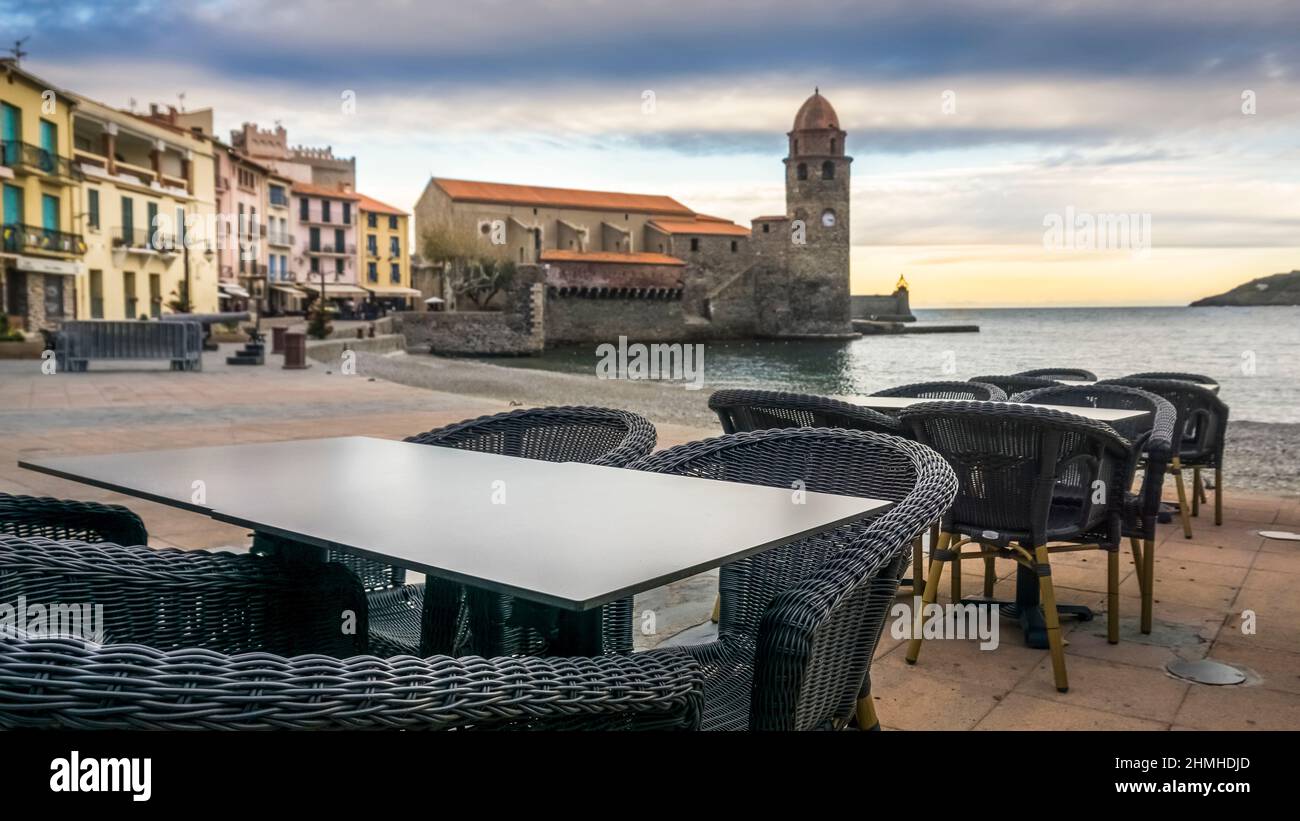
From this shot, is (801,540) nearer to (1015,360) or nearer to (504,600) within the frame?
(504,600)

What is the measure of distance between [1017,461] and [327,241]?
56.8 metres

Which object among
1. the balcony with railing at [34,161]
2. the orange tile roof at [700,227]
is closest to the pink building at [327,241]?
the orange tile roof at [700,227]

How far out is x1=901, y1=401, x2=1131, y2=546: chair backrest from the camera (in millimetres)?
2584

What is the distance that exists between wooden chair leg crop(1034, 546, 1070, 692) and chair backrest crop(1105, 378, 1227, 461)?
6.54ft

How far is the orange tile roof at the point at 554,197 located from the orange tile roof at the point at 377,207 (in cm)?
502

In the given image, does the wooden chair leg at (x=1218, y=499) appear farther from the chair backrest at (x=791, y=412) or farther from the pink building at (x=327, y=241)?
the pink building at (x=327, y=241)

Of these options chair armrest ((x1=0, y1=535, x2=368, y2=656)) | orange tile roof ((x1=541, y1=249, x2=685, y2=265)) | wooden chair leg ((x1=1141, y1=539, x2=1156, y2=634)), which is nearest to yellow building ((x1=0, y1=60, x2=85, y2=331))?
chair armrest ((x1=0, y1=535, x2=368, y2=656))

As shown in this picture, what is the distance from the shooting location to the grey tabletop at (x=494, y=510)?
1258mm

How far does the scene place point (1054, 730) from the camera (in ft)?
7.38

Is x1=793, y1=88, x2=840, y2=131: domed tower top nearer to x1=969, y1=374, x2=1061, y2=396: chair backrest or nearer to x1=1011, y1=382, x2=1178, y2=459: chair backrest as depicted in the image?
x1=969, y1=374, x2=1061, y2=396: chair backrest

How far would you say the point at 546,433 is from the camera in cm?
283

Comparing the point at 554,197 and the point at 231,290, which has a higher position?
the point at 554,197

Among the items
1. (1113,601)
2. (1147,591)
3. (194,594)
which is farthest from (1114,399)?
(194,594)
